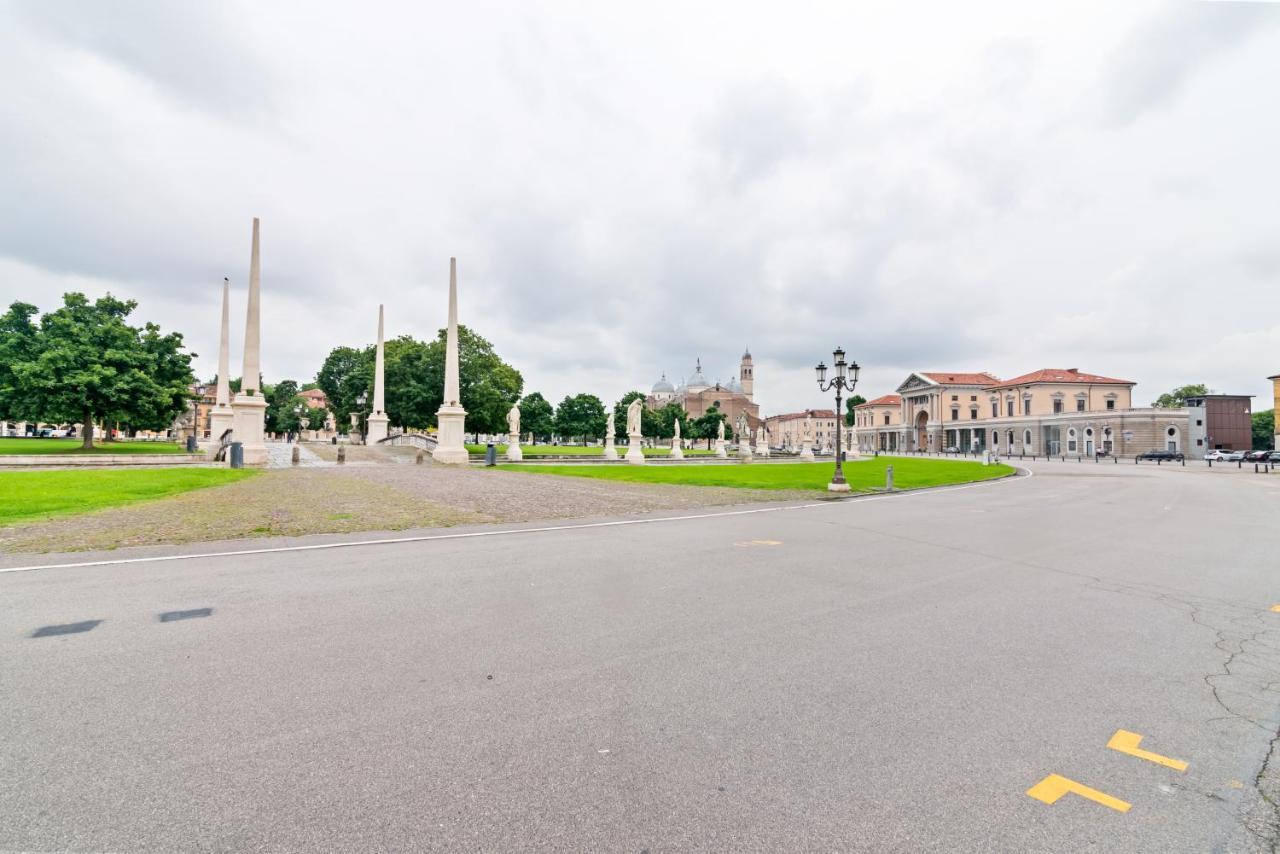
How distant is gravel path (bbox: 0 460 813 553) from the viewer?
31.8ft

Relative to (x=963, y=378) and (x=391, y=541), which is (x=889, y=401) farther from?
(x=391, y=541)

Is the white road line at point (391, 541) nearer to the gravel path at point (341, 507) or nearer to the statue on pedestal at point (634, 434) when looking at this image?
the gravel path at point (341, 507)

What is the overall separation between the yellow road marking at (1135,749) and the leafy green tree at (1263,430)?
130890 millimetres

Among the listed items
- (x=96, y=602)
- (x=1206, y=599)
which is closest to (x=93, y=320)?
(x=96, y=602)

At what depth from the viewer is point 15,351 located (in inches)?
1512

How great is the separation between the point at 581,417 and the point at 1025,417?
8295 centimetres

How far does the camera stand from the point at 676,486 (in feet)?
73.4

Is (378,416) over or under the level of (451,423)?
over

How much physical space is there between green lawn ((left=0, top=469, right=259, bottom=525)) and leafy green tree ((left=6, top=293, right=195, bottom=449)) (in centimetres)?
1837

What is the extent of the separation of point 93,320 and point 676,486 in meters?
42.6

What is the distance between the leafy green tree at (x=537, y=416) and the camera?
11006 centimetres

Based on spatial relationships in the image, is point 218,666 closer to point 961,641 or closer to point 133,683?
point 133,683

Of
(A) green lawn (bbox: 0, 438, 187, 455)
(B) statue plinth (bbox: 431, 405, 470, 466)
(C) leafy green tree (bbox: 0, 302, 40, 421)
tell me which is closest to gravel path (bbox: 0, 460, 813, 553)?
(B) statue plinth (bbox: 431, 405, 470, 466)


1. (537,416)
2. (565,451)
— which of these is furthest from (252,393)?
(537,416)
